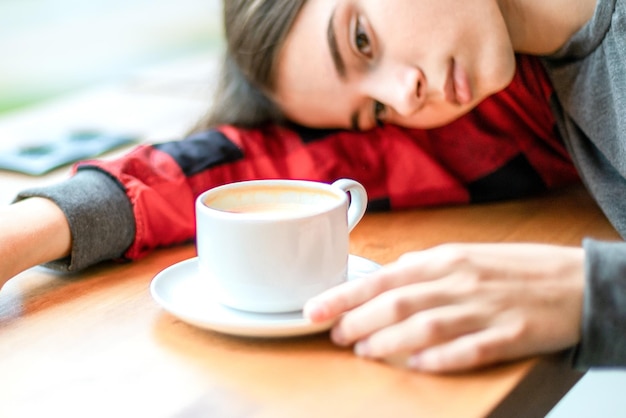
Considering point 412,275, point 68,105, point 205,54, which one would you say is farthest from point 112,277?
point 205,54

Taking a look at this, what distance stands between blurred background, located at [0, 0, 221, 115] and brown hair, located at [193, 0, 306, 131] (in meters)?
0.83

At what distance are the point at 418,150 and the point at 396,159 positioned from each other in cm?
3

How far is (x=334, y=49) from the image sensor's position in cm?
97

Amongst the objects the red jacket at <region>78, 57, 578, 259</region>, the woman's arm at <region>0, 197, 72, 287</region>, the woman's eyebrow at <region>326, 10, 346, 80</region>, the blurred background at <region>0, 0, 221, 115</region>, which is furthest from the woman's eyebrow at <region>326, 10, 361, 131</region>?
the blurred background at <region>0, 0, 221, 115</region>

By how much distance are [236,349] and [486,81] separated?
0.51 metres

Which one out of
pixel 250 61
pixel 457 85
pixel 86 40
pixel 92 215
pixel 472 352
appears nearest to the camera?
pixel 472 352

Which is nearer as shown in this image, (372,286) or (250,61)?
(372,286)

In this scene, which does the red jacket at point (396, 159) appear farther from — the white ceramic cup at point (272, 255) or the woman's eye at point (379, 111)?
the white ceramic cup at point (272, 255)

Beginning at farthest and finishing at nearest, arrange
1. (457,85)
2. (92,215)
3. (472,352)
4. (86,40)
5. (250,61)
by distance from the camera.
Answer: (86,40)
(250,61)
(457,85)
(92,215)
(472,352)

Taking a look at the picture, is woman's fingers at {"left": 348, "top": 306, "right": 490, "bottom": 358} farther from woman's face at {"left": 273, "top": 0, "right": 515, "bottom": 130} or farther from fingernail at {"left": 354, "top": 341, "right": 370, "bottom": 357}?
Result: woman's face at {"left": 273, "top": 0, "right": 515, "bottom": 130}

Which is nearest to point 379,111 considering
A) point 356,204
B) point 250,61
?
point 250,61

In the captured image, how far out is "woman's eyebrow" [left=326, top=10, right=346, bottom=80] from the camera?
96 centimetres

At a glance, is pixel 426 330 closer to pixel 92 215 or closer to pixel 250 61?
pixel 92 215

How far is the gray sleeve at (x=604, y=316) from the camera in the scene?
1.92 feet
